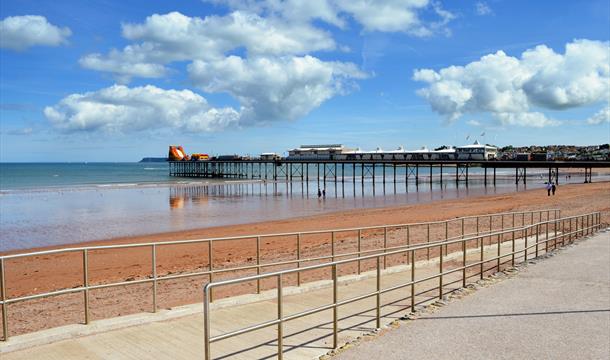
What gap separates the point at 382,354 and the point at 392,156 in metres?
79.2

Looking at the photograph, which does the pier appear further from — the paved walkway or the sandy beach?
the paved walkway

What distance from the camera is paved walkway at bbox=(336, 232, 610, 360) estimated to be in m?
5.31

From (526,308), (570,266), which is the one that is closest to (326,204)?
(570,266)

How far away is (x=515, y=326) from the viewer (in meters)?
6.18

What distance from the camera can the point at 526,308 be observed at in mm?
7004

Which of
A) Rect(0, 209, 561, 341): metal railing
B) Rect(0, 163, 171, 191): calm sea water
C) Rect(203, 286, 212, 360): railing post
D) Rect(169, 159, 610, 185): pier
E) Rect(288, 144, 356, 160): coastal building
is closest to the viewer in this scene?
Rect(203, 286, 212, 360): railing post

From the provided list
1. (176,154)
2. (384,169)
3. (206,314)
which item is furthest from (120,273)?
(176,154)

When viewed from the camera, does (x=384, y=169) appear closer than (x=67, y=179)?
Yes

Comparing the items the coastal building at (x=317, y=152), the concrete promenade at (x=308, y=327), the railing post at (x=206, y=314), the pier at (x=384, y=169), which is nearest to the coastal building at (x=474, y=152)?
the pier at (x=384, y=169)

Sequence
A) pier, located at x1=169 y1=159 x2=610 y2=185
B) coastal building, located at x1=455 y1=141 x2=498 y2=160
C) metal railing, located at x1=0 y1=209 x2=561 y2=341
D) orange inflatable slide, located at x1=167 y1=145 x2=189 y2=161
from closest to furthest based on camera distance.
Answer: metal railing, located at x1=0 y1=209 x2=561 y2=341 < pier, located at x1=169 y1=159 x2=610 y2=185 < coastal building, located at x1=455 y1=141 x2=498 y2=160 < orange inflatable slide, located at x1=167 y1=145 x2=189 y2=161

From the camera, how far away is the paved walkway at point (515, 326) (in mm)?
5312

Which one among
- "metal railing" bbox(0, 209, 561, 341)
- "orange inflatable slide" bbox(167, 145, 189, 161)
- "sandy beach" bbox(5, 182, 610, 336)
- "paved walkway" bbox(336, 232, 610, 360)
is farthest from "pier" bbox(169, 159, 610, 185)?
"paved walkway" bbox(336, 232, 610, 360)

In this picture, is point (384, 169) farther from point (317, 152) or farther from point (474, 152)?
point (317, 152)

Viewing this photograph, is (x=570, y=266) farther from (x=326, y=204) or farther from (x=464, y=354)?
(x=326, y=204)
